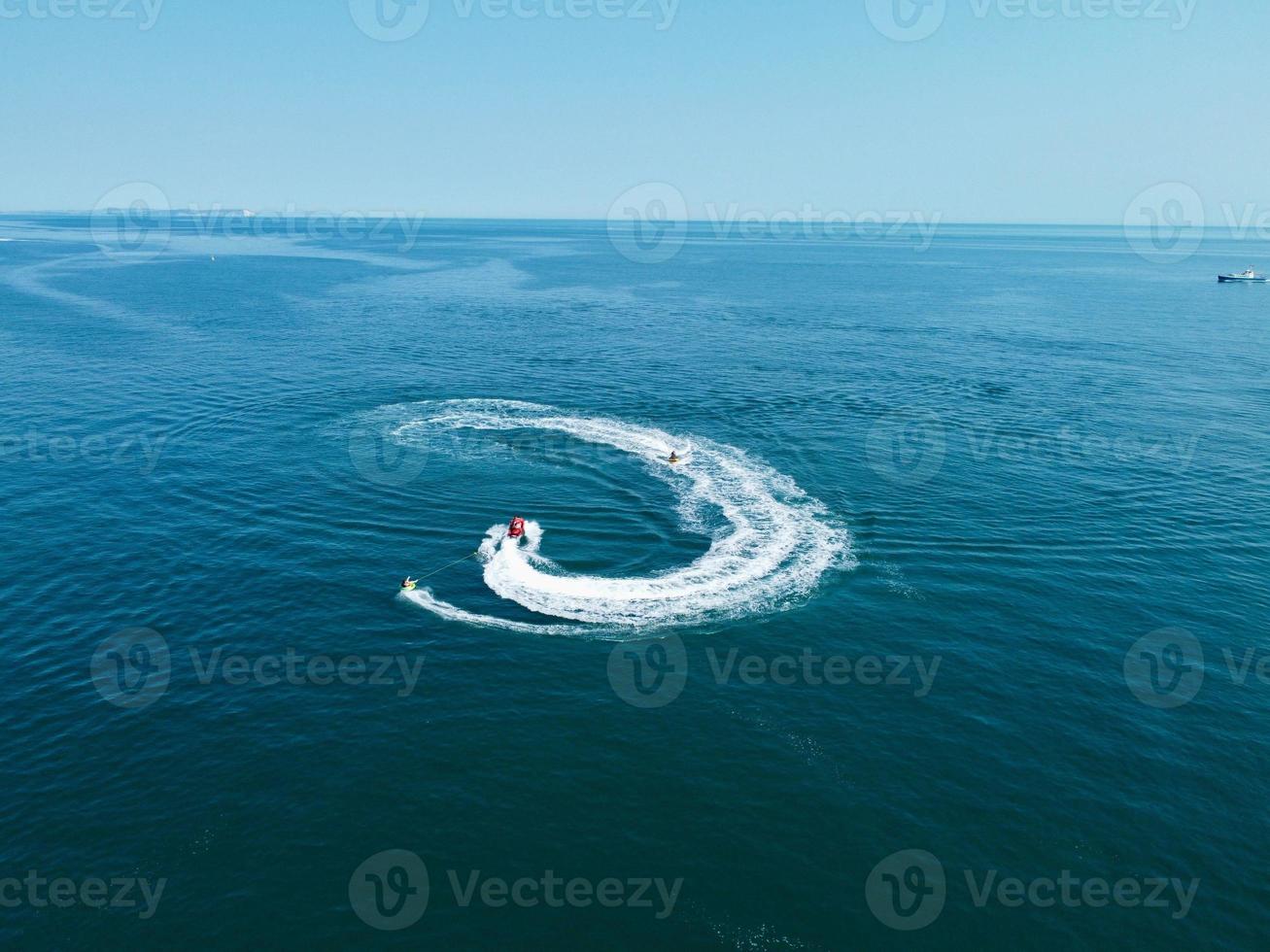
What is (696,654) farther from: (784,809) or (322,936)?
(322,936)

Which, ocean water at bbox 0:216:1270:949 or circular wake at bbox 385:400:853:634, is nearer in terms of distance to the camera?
ocean water at bbox 0:216:1270:949

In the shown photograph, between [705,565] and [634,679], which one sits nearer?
[634,679]

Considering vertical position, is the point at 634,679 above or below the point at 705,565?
below

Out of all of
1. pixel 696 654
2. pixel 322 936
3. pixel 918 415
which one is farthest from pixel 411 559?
pixel 918 415

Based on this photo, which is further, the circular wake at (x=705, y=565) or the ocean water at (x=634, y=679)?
the circular wake at (x=705, y=565)
